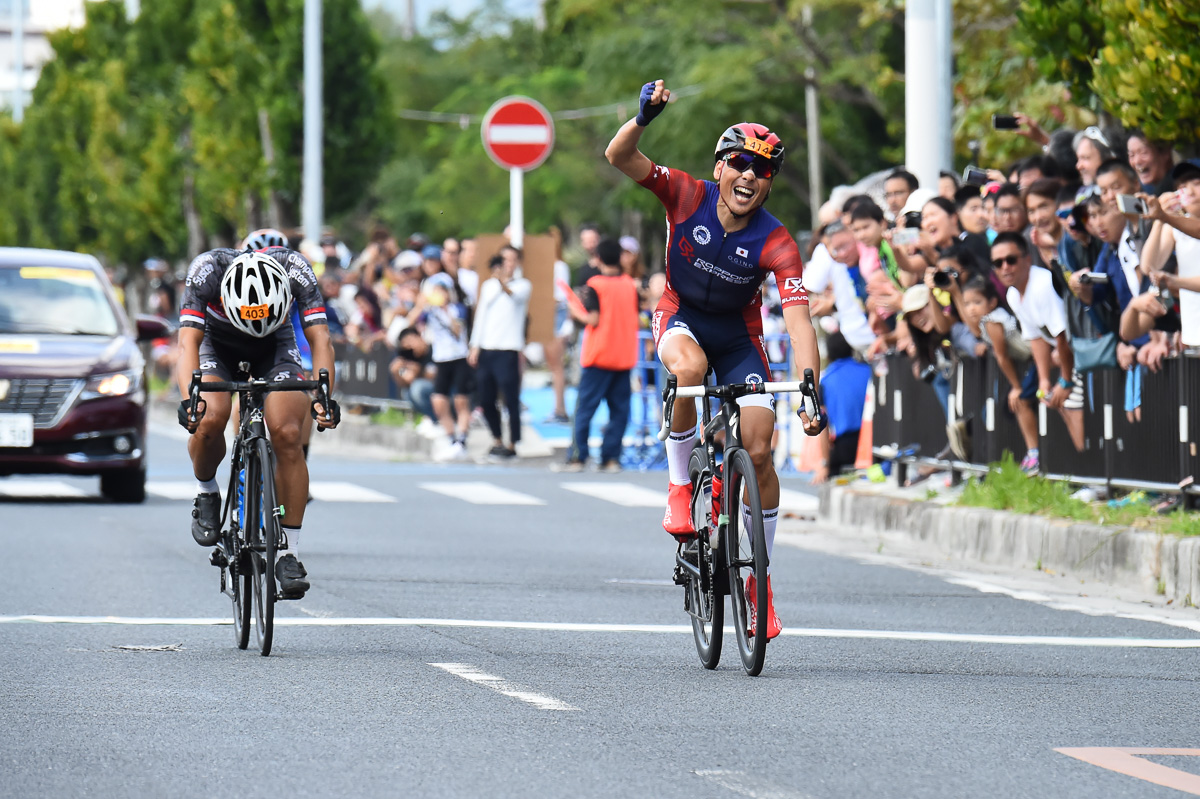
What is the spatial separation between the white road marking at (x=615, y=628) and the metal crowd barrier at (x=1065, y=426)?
2827mm

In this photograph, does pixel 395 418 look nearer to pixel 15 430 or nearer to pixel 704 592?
pixel 15 430

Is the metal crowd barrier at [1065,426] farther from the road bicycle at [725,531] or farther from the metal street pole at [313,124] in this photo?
the metal street pole at [313,124]

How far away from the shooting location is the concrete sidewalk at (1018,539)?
11.4 m

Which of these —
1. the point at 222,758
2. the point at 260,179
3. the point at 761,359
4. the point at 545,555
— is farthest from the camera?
the point at 260,179

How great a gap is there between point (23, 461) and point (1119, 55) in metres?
8.28

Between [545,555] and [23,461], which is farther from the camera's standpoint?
[23,461]

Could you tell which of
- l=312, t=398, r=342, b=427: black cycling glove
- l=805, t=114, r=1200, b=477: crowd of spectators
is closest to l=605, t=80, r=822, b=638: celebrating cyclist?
l=312, t=398, r=342, b=427: black cycling glove

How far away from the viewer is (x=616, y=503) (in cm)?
1792

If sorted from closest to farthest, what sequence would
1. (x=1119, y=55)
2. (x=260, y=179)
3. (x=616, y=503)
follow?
(x=1119, y=55), (x=616, y=503), (x=260, y=179)

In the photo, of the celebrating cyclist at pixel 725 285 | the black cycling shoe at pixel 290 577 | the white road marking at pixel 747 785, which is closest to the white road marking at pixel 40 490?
the black cycling shoe at pixel 290 577

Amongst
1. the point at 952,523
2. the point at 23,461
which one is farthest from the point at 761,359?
the point at 23,461

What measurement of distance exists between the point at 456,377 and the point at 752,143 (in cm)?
1507

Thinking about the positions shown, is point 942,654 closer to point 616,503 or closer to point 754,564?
point 754,564

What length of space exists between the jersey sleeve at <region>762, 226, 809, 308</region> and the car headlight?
9052 mm
